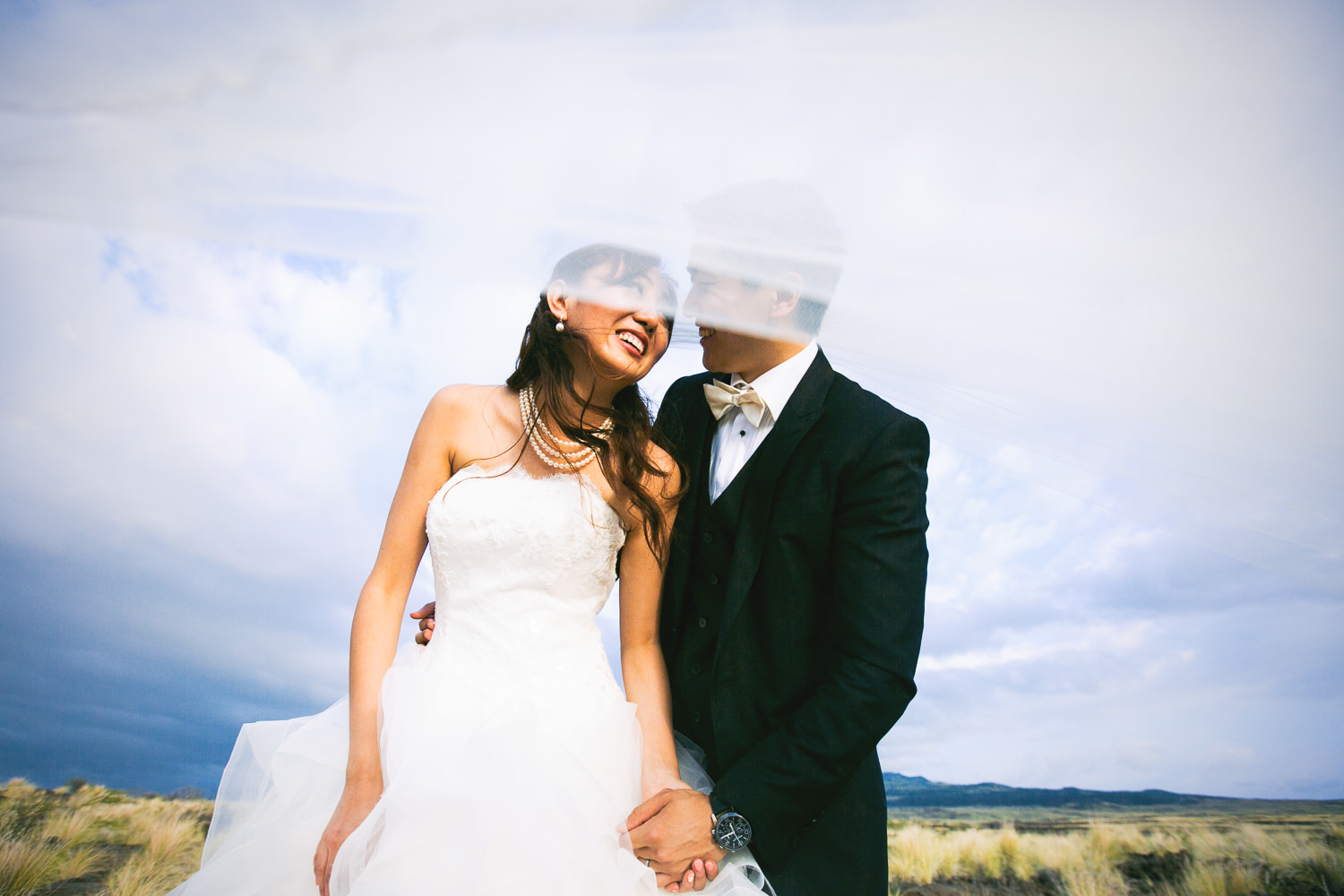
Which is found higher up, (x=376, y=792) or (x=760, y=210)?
(x=760, y=210)

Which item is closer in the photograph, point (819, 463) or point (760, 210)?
point (760, 210)

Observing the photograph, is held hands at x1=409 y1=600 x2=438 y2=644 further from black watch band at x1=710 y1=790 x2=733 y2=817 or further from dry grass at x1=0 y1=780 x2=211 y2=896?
dry grass at x1=0 y1=780 x2=211 y2=896

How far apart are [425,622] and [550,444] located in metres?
0.60

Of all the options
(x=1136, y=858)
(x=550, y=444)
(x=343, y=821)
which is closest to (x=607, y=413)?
(x=550, y=444)

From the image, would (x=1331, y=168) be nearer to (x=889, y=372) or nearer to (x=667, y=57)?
(x=889, y=372)

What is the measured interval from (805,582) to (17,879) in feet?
13.1

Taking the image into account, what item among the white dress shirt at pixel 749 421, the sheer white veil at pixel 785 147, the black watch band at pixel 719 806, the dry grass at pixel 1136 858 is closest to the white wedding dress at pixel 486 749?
the black watch band at pixel 719 806

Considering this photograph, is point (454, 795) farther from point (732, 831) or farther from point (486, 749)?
point (732, 831)

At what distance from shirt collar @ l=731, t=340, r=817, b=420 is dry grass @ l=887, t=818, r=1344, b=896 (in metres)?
3.25

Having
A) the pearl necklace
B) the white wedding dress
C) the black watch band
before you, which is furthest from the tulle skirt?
the pearl necklace

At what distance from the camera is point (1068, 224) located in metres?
1.33

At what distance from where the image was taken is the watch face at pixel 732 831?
1.67 m

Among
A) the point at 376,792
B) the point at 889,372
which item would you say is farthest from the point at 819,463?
the point at 376,792

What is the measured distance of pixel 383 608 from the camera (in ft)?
6.24
